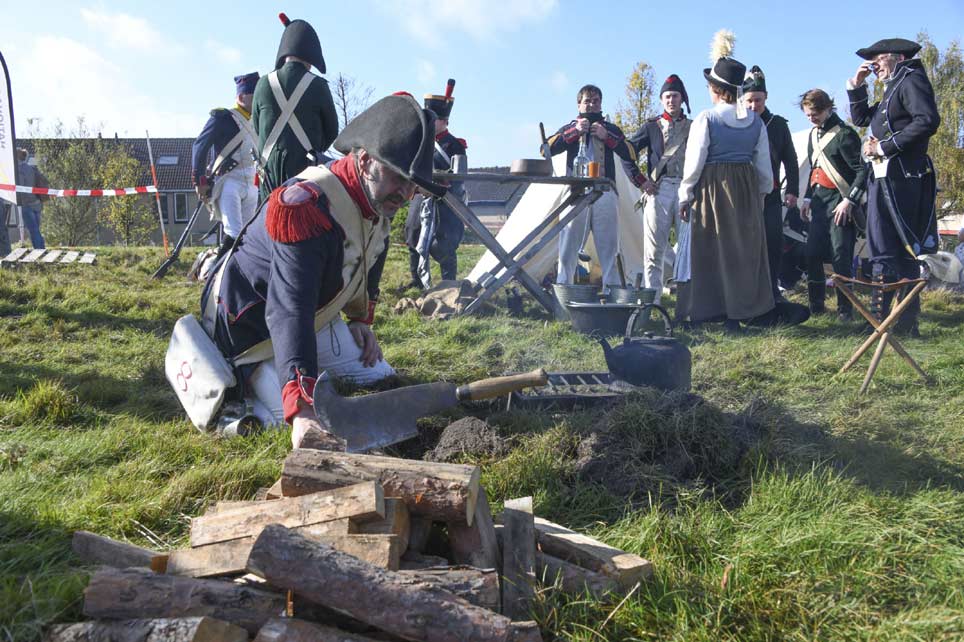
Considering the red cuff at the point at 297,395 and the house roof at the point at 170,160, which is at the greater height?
the house roof at the point at 170,160

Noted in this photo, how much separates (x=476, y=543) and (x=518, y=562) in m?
0.12

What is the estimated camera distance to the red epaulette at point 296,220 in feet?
9.29

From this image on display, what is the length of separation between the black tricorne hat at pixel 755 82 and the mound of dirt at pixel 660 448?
421 centimetres

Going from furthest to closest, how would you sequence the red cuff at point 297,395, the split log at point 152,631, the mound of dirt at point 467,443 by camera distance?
the mound of dirt at point 467,443
the red cuff at point 297,395
the split log at point 152,631

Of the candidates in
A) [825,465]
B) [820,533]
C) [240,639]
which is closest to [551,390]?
[825,465]

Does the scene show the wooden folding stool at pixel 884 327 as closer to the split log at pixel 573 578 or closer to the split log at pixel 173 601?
the split log at pixel 573 578

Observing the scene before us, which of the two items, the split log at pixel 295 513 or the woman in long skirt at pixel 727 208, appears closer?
the split log at pixel 295 513

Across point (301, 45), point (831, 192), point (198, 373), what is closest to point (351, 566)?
point (198, 373)

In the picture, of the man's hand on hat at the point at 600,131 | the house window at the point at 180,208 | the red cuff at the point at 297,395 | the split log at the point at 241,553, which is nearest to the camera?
the split log at the point at 241,553

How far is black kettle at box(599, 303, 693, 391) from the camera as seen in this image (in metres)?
3.64

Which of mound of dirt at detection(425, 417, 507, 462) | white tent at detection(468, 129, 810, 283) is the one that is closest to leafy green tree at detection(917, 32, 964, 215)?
white tent at detection(468, 129, 810, 283)

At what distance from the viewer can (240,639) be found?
5.34 ft

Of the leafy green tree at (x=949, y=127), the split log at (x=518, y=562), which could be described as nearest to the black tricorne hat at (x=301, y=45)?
the split log at (x=518, y=562)

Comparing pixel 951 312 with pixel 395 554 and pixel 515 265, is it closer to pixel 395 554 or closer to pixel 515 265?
pixel 515 265
